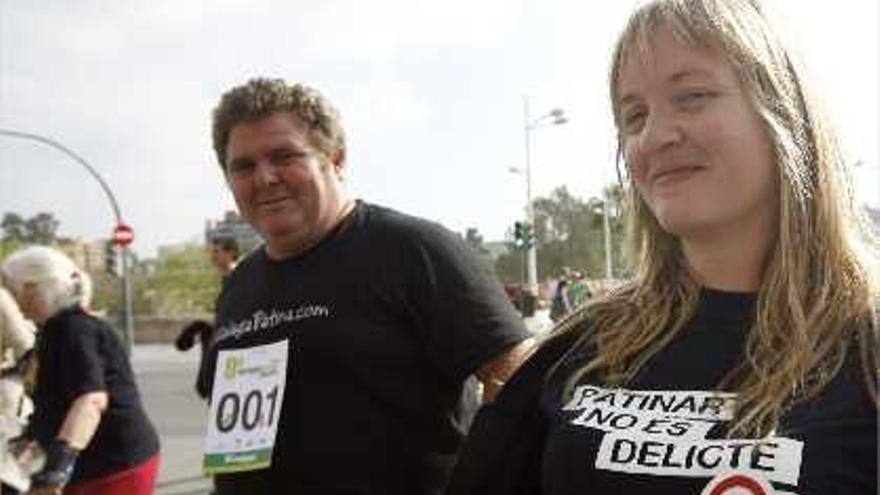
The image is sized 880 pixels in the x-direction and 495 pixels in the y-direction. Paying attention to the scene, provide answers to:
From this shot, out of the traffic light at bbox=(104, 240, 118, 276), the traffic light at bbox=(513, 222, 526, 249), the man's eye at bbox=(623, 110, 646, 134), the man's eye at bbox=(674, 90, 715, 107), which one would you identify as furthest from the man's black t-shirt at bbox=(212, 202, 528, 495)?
the traffic light at bbox=(104, 240, 118, 276)

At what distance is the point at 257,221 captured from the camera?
2623 millimetres

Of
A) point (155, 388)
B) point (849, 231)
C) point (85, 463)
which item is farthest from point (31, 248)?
point (155, 388)

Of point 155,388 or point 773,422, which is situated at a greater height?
point 773,422

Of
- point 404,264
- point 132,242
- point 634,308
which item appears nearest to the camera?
point 634,308

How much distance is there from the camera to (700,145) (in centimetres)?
146

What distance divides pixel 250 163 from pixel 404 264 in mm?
452

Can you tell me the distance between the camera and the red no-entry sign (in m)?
23.0

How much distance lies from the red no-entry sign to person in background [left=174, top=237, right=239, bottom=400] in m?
18.0

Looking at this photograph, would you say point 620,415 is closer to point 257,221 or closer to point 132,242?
point 257,221

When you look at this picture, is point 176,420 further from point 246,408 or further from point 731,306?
point 731,306

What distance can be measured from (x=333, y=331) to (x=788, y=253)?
4.00 feet

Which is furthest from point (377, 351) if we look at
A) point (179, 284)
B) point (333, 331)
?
point (179, 284)

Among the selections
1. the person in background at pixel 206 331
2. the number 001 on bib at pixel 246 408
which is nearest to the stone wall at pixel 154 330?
the person in background at pixel 206 331

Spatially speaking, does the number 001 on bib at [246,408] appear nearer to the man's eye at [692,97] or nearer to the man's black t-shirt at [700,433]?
the man's black t-shirt at [700,433]
